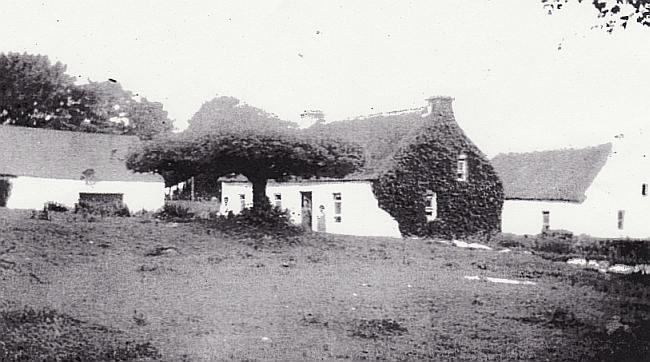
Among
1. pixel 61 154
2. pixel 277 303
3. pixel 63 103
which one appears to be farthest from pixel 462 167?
pixel 63 103

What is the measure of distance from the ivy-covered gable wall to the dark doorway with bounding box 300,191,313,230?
15.6 ft

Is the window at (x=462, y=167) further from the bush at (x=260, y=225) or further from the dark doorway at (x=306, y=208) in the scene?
the bush at (x=260, y=225)

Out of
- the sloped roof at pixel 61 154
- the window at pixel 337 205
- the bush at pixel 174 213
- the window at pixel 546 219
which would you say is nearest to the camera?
the bush at pixel 174 213

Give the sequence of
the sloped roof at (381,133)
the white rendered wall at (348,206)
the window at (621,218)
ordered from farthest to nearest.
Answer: the window at (621,218)
the sloped roof at (381,133)
the white rendered wall at (348,206)

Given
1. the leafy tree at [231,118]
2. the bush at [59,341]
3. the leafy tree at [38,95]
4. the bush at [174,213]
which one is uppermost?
the leafy tree at [38,95]

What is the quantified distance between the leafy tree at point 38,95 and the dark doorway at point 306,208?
13887 millimetres

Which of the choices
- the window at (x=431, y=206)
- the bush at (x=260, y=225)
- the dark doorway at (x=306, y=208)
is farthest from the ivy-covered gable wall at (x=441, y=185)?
the bush at (x=260, y=225)

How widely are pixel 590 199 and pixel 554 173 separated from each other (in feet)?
11.5

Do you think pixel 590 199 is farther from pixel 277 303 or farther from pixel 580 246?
pixel 277 303

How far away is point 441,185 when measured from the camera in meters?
30.3

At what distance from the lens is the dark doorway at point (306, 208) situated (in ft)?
107

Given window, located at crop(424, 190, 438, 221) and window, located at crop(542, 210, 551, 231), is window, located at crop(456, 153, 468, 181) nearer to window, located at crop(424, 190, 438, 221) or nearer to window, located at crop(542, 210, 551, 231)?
window, located at crop(424, 190, 438, 221)

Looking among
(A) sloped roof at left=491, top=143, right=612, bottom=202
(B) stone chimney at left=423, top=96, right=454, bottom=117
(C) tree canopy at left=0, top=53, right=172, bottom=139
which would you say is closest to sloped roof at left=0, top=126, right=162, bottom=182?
(C) tree canopy at left=0, top=53, right=172, bottom=139

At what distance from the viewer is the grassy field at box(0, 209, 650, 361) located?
847 cm
